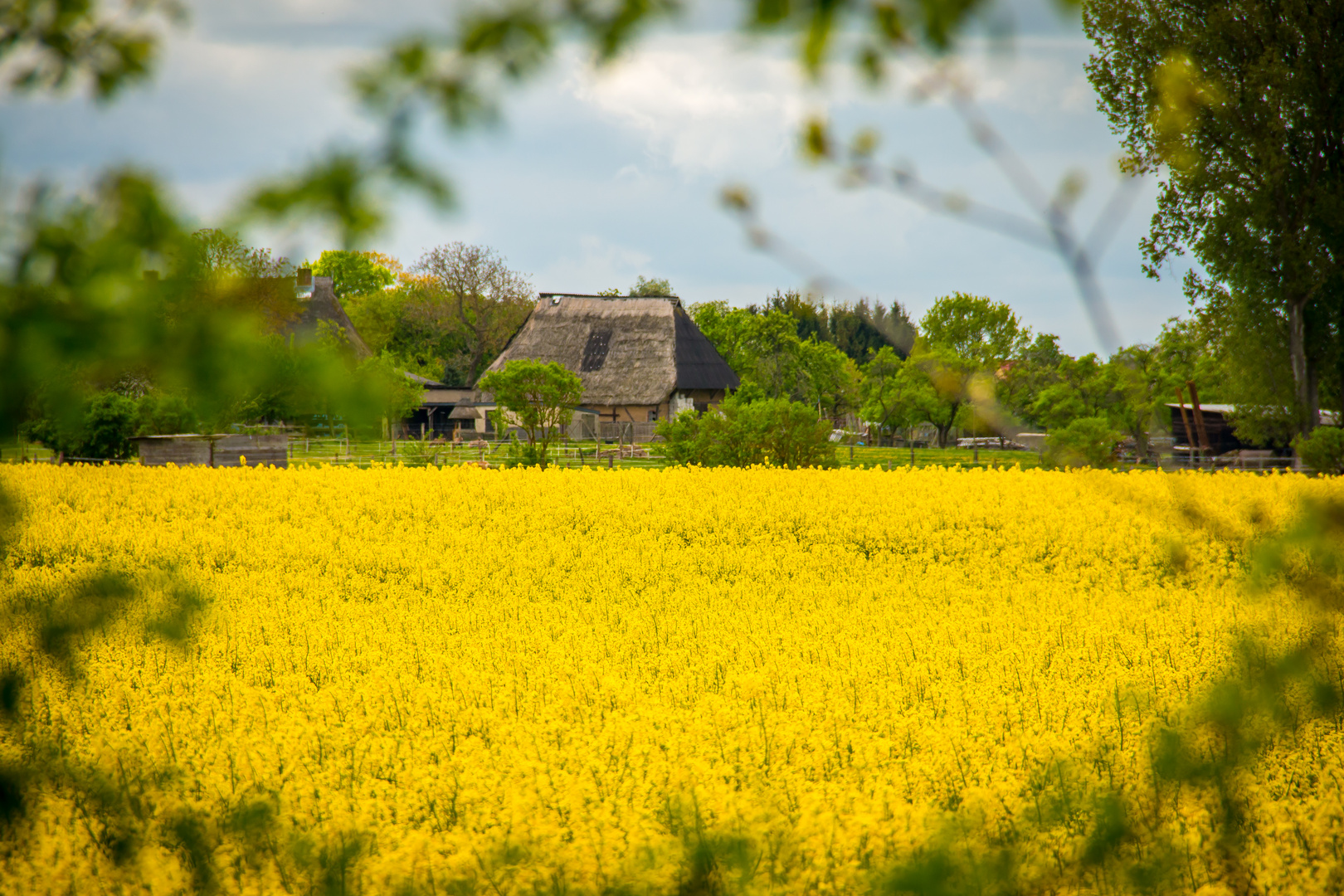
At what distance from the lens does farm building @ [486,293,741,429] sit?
3956cm

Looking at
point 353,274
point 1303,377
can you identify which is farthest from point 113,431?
point 353,274

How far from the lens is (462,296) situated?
4728 centimetres

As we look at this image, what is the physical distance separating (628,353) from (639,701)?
36.1 m

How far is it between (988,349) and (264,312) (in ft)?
3.18

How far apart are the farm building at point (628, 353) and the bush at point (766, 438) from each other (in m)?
21.3

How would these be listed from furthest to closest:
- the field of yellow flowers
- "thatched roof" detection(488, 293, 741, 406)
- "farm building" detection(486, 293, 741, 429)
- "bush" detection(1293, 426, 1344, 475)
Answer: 1. "thatched roof" detection(488, 293, 741, 406)
2. "farm building" detection(486, 293, 741, 429)
3. "bush" detection(1293, 426, 1344, 475)
4. the field of yellow flowers

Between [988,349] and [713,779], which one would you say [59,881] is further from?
[988,349]

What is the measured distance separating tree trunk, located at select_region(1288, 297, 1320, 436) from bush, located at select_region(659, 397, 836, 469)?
9.11m

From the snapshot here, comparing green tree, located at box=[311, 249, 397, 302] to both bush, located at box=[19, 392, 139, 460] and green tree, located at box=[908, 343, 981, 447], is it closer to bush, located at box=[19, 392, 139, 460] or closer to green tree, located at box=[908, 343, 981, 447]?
bush, located at box=[19, 392, 139, 460]

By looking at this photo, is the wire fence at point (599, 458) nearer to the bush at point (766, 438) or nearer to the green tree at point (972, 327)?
the bush at point (766, 438)

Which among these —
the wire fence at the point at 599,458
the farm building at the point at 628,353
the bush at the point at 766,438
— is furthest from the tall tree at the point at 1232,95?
the farm building at the point at 628,353

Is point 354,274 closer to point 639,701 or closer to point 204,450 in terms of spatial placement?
point 204,450

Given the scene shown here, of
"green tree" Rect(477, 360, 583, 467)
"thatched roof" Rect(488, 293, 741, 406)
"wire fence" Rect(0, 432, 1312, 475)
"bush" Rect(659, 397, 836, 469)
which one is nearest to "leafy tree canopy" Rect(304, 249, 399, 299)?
"thatched roof" Rect(488, 293, 741, 406)

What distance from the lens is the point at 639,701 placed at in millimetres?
5363
